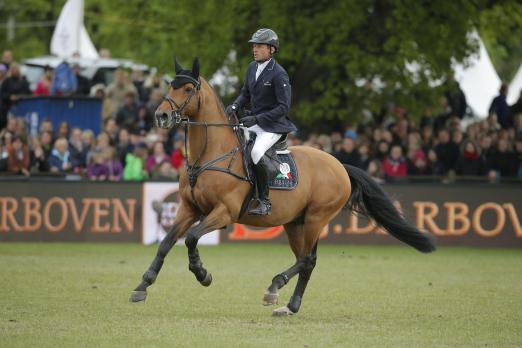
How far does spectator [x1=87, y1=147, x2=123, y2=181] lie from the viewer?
22078 mm

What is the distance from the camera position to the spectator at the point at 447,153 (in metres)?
23.5

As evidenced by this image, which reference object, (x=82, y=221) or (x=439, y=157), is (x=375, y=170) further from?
(x=82, y=221)

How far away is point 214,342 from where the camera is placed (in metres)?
9.12

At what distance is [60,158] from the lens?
2247 centimetres

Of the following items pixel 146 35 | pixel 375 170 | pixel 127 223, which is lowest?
pixel 127 223

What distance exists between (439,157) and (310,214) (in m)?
11.8

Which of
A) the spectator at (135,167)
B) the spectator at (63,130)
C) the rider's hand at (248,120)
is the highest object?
the rider's hand at (248,120)

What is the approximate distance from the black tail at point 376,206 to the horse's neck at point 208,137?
2.22 meters

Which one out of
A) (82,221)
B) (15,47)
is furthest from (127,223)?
(15,47)

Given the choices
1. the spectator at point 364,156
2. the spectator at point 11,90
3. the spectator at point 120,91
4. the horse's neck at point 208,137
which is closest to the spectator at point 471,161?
the spectator at point 364,156

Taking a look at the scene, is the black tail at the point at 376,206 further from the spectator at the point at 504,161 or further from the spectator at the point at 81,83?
the spectator at the point at 81,83

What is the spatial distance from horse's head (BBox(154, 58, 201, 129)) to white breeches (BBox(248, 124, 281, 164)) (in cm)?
87

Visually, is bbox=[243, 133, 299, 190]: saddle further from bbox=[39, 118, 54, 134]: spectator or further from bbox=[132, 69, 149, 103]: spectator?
bbox=[132, 69, 149, 103]: spectator

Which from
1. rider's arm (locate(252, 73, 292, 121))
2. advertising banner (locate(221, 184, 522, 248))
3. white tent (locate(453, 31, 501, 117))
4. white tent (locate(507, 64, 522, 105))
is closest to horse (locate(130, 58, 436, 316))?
rider's arm (locate(252, 73, 292, 121))
